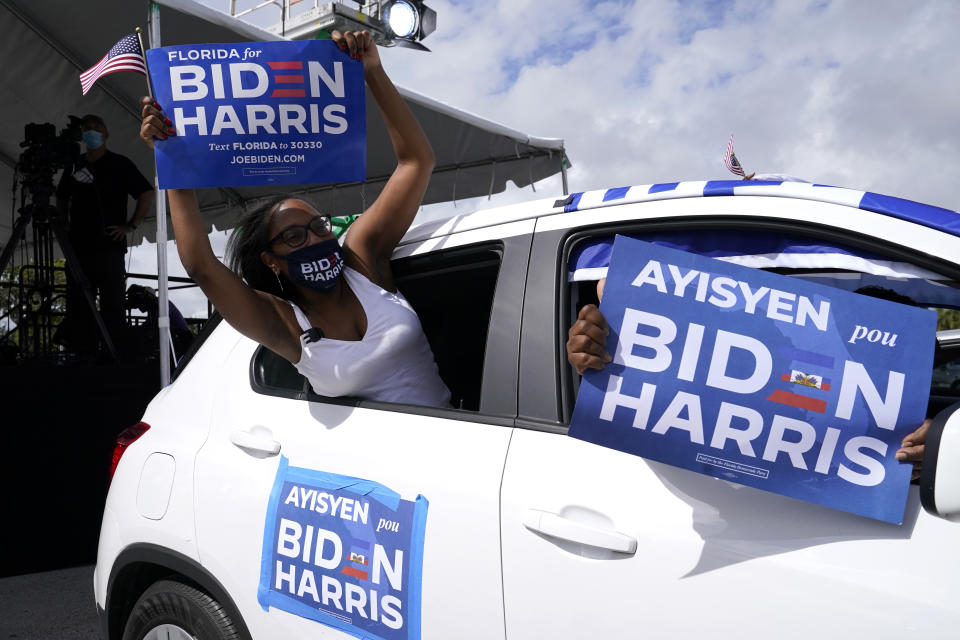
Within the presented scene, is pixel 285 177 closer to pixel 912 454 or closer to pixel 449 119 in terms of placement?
pixel 912 454

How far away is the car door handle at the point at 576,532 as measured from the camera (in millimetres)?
1280

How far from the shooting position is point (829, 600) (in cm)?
111

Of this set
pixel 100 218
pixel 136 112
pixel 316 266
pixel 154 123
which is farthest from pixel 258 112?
pixel 136 112

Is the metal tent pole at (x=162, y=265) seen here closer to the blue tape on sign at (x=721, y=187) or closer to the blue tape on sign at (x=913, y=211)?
the blue tape on sign at (x=721, y=187)

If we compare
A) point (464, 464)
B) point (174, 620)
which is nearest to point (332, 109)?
point (464, 464)

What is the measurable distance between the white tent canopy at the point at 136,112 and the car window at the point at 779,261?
140 inches

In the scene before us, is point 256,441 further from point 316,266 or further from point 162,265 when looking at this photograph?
point 162,265

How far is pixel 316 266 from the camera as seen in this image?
2146 millimetres

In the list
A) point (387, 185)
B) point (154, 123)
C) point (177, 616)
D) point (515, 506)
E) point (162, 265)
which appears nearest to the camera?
point (515, 506)

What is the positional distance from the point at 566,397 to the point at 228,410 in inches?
40.2

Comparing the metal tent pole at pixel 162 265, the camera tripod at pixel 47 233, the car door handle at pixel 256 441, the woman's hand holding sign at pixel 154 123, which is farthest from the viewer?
the camera tripod at pixel 47 233

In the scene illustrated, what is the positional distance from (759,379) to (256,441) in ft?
4.02

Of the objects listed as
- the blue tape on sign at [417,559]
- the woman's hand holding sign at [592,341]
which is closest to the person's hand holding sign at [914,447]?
the woman's hand holding sign at [592,341]

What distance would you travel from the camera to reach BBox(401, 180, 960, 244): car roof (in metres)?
1.29
